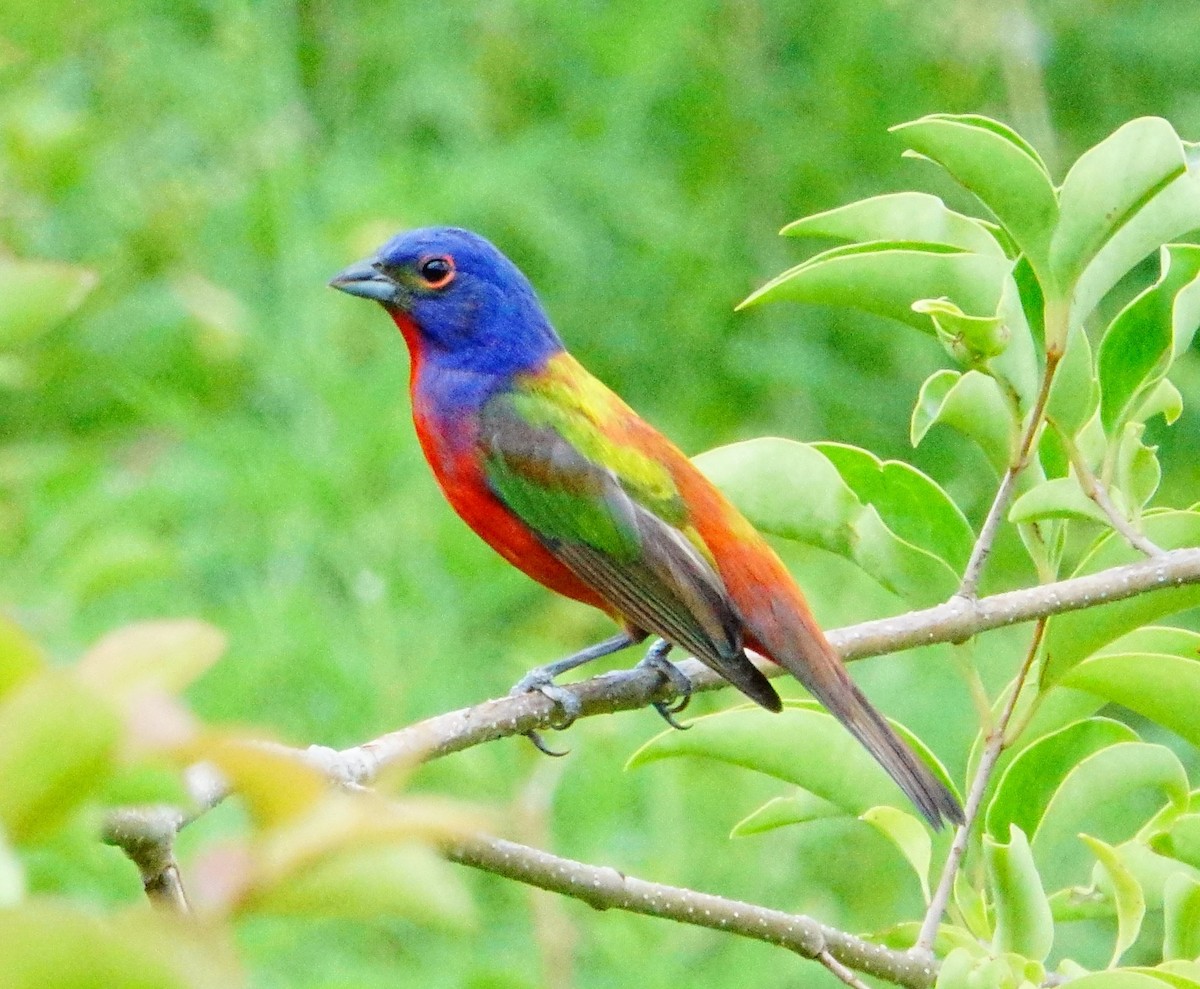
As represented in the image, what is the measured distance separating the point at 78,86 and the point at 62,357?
1164 mm

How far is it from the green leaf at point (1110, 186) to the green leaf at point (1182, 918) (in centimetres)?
68

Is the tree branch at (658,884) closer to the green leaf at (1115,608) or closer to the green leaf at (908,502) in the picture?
the green leaf at (1115,608)

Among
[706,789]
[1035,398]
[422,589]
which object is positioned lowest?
[706,789]

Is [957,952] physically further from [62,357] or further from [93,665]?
[62,357]

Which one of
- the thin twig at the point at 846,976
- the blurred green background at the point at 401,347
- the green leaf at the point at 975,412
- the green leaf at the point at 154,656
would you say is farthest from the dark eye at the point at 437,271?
the green leaf at the point at 154,656

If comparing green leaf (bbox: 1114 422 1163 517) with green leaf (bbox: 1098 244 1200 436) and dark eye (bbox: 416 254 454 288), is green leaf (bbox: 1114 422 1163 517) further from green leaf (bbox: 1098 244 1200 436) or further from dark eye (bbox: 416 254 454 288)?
dark eye (bbox: 416 254 454 288)

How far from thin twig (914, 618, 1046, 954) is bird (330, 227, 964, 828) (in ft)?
1.73

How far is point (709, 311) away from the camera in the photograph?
22.1ft

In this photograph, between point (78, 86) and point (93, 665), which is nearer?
point (93, 665)

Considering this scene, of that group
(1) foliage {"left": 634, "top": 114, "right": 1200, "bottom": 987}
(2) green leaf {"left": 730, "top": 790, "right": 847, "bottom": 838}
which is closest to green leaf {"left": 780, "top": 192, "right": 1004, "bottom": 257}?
(1) foliage {"left": 634, "top": 114, "right": 1200, "bottom": 987}

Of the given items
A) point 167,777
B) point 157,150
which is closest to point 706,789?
point 157,150

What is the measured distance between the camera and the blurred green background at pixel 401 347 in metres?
4.75

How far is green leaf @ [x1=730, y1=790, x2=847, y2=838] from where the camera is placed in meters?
2.34

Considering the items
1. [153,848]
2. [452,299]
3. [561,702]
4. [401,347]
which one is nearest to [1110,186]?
[561,702]
